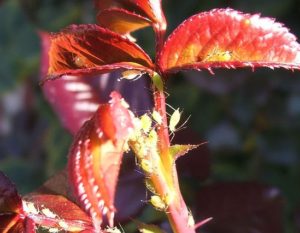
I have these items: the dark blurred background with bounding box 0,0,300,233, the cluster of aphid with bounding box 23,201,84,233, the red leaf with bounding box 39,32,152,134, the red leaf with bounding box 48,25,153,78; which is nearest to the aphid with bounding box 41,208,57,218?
the cluster of aphid with bounding box 23,201,84,233

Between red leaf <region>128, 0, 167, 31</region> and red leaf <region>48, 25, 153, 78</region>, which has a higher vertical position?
red leaf <region>128, 0, 167, 31</region>

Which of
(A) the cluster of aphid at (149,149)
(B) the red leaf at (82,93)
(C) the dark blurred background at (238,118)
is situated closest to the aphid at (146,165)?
(A) the cluster of aphid at (149,149)

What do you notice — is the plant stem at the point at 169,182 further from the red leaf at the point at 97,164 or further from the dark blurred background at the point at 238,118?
the dark blurred background at the point at 238,118

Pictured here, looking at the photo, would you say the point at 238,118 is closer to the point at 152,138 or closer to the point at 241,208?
the point at 241,208

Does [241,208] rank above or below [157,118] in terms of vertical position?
below

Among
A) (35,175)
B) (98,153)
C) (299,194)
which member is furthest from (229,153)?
(98,153)

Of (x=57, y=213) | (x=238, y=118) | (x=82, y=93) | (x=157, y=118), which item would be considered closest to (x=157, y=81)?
(x=157, y=118)

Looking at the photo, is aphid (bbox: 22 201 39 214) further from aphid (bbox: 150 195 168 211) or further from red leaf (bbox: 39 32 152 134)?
red leaf (bbox: 39 32 152 134)
